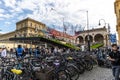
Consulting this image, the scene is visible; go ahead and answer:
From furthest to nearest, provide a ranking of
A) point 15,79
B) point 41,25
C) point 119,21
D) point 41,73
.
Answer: point 41,25, point 119,21, point 41,73, point 15,79

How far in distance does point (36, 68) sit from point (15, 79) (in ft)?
4.95

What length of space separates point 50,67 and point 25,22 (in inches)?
3282

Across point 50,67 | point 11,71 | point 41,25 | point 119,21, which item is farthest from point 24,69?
point 41,25

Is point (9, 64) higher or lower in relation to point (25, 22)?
lower

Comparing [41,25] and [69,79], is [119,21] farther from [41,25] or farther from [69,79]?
[41,25]

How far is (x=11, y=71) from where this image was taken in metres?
8.90

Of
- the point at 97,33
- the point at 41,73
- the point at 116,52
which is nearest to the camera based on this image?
the point at 116,52

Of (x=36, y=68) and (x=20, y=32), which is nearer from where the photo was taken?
(x=36, y=68)

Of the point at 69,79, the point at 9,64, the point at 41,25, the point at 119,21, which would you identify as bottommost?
the point at 69,79

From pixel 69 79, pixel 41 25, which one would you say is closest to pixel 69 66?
pixel 69 79

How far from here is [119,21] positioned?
113ft

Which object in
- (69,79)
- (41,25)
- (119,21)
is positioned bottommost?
(69,79)

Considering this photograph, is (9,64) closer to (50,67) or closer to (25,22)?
(50,67)

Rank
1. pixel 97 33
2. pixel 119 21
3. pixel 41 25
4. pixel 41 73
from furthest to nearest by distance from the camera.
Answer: pixel 41 25
pixel 97 33
pixel 119 21
pixel 41 73
